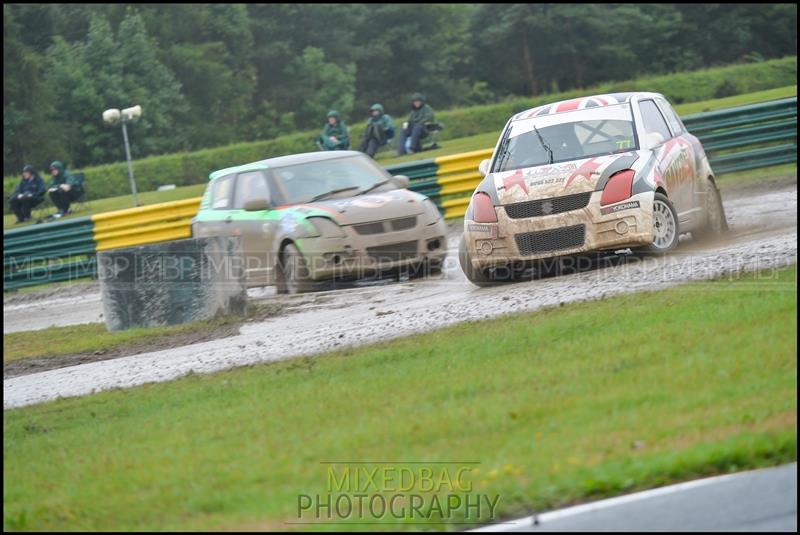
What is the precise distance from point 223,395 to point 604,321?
9.61 feet

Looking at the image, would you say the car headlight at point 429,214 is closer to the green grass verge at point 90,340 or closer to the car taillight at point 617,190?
the green grass verge at point 90,340

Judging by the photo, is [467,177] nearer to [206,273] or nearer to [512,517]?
[206,273]

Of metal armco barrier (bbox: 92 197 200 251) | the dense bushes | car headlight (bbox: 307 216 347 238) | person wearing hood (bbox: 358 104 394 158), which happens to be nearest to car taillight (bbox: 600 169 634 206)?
car headlight (bbox: 307 216 347 238)

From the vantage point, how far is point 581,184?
482 inches

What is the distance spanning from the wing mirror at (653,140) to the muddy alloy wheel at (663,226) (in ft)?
2.04

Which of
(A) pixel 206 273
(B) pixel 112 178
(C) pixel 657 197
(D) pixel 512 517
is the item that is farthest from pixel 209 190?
(B) pixel 112 178

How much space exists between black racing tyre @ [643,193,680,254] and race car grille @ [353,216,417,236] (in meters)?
3.01

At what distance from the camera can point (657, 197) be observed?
1233 cm

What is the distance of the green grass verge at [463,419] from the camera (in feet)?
19.9

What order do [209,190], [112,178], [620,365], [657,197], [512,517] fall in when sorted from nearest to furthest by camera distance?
[512,517] < [620,365] < [657,197] < [209,190] < [112,178]

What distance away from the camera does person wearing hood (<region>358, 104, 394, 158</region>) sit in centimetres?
3108

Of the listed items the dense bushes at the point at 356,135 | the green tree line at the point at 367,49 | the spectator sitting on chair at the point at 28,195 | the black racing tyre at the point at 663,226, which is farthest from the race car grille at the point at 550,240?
the green tree line at the point at 367,49

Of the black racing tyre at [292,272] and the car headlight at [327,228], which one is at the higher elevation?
the car headlight at [327,228]

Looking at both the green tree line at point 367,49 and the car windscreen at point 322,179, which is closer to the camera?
the car windscreen at point 322,179
